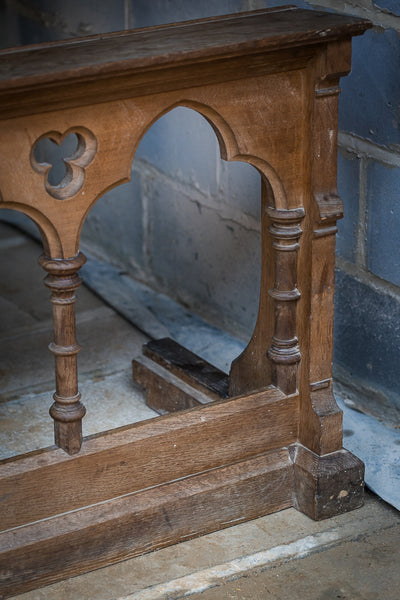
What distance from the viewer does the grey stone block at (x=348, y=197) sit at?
2.62 metres

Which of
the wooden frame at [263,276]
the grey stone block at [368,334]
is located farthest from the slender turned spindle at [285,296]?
the grey stone block at [368,334]

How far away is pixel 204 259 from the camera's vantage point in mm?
3342

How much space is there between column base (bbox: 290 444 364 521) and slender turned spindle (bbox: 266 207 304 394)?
0.17 m

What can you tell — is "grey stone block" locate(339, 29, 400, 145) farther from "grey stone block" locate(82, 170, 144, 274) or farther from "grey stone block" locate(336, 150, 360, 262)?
"grey stone block" locate(82, 170, 144, 274)

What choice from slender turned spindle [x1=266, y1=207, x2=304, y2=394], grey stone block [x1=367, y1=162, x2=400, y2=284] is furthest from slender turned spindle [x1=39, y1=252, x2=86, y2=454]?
grey stone block [x1=367, y1=162, x2=400, y2=284]

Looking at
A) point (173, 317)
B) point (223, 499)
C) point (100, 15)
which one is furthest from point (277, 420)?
point (100, 15)

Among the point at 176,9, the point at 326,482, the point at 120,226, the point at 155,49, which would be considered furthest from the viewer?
the point at 120,226

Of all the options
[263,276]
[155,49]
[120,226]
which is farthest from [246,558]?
[120,226]

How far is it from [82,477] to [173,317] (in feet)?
4.48

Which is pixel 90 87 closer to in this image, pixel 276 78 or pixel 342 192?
pixel 276 78

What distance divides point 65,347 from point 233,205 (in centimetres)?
125

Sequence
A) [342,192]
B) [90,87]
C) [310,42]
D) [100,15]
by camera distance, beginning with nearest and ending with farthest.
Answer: [90,87] < [310,42] < [342,192] < [100,15]

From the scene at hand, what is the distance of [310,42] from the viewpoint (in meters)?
1.99

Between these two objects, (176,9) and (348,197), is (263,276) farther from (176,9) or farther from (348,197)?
(176,9)
